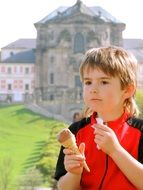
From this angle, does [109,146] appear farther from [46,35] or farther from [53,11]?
[53,11]

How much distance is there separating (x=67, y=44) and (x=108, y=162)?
3103 inches

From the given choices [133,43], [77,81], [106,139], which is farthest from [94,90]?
[133,43]

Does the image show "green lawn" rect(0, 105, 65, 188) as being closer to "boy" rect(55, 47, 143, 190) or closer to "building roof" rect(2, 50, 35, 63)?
"building roof" rect(2, 50, 35, 63)

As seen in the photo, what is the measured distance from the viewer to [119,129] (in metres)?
4.68

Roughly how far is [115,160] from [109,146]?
9cm

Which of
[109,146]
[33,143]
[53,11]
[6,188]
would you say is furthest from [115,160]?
[53,11]

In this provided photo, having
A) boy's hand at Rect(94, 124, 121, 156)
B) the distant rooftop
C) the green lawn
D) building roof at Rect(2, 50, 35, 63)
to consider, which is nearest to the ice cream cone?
boy's hand at Rect(94, 124, 121, 156)

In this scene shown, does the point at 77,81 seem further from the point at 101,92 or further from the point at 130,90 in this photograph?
the point at 101,92

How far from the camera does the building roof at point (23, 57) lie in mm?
94175

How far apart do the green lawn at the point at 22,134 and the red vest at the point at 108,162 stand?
39.7m

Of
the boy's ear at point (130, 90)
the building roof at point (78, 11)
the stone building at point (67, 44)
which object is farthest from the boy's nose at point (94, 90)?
the building roof at point (78, 11)

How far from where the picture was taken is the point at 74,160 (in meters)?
4.45

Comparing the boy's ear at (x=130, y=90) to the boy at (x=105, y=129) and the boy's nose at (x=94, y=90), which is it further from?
the boy's nose at (x=94, y=90)

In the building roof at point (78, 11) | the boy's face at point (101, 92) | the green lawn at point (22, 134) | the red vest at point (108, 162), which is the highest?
the building roof at point (78, 11)
